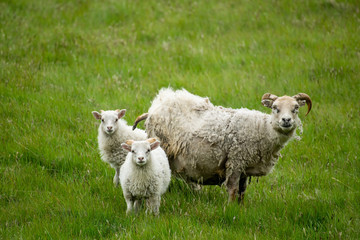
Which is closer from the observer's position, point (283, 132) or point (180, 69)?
point (283, 132)

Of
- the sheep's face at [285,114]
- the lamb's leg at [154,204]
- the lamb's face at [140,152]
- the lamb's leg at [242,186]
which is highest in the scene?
Answer: the sheep's face at [285,114]

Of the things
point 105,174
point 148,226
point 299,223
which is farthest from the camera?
point 105,174

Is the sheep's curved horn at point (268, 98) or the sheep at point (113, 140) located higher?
the sheep's curved horn at point (268, 98)

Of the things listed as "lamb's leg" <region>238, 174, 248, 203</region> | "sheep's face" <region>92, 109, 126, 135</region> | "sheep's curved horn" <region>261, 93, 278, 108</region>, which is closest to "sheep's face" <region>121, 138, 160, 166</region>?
"sheep's face" <region>92, 109, 126, 135</region>

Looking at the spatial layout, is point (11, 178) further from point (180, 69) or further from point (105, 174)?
point (180, 69)

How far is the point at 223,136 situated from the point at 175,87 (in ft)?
13.1

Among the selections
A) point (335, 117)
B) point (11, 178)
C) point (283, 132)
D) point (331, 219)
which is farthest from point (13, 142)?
point (335, 117)

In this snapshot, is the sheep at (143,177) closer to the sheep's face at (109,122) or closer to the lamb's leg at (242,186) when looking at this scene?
the sheep's face at (109,122)

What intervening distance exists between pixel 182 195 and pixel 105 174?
4.67 ft

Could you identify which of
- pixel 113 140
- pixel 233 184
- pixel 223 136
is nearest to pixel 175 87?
pixel 113 140

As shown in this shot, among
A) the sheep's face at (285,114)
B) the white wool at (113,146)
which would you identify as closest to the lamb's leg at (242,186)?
the sheep's face at (285,114)

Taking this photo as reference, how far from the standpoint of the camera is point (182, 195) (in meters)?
6.29

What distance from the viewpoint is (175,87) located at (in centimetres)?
980

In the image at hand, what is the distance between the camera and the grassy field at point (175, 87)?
5.36m
